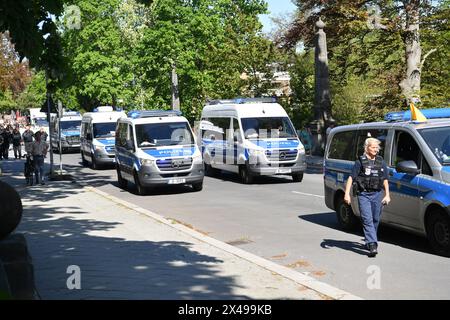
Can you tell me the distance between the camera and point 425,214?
8.08 meters

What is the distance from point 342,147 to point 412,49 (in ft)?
44.9

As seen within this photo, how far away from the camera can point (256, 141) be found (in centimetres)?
1800

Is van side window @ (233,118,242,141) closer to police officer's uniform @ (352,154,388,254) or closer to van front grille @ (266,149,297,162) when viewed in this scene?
van front grille @ (266,149,297,162)

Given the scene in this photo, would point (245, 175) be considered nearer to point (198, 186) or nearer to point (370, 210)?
point (198, 186)

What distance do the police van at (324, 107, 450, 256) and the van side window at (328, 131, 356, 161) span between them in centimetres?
3

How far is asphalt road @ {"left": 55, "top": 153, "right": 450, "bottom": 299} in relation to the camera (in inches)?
267

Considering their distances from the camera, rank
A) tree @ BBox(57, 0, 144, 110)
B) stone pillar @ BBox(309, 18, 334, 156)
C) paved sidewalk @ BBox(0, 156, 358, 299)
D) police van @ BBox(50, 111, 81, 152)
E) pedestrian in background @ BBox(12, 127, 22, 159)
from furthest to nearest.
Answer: tree @ BBox(57, 0, 144, 110), police van @ BBox(50, 111, 81, 152), pedestrian in background @ BBox(12, 127, 22, 159), stone pillar @ BBox(309, 18, 334, 156), paved sidewalk @ BBox(0, 156, 358, 299)

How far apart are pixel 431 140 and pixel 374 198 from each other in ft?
4.20

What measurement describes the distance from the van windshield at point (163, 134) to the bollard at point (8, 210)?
33.7 feet

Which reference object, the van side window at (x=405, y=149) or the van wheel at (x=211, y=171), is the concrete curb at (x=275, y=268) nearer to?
the van side window at (x=405, y=149)

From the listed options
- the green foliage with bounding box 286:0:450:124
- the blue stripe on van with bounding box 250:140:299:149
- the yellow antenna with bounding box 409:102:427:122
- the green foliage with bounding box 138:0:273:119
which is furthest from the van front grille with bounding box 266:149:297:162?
the green foliage with bounding box 138:0:273:119

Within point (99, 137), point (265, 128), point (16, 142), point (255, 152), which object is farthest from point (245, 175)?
point (16, 142)
